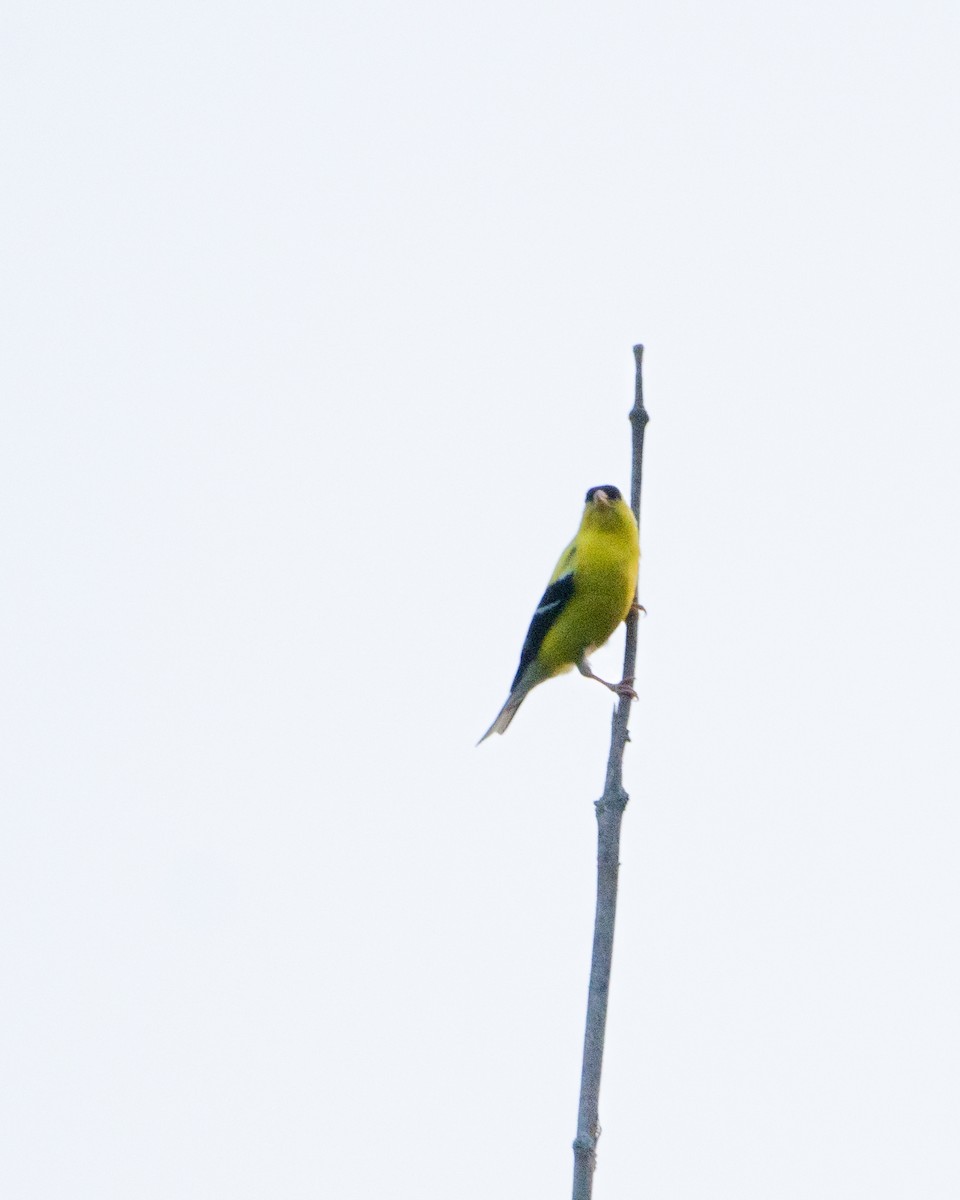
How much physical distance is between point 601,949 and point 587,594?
403 centimetres

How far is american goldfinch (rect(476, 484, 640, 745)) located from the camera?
21.3ft

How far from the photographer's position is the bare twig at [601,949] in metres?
2.50

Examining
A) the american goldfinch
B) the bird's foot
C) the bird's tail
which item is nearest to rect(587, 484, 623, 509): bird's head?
the american goldfinch

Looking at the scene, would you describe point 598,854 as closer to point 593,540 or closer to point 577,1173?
point 577,1173

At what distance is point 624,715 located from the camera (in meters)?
3.21

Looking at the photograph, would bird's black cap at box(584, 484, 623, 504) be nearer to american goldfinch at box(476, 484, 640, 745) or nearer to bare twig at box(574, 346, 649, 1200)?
american goldfinch at box(476, 484, 640, 745)

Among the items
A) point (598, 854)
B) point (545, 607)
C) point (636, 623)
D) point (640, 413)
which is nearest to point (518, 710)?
point (545, 607)

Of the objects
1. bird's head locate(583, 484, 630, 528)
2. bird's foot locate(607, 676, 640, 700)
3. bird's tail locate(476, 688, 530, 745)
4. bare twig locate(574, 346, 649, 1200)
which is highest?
bird's head locate(583, 484, 630, 528)

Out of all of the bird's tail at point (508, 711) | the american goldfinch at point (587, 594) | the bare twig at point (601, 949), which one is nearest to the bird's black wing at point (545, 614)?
the american goldfinch at point (587, 594)

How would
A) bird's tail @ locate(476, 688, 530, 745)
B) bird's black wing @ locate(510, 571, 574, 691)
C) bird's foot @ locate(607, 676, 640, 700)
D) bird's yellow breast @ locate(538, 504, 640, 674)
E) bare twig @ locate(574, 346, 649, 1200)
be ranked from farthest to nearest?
bird's tail @ locate(476, 688, 530, 745)
bird's black wing @ locate(510, 571, 574, 691)
bird's yellow breast @ locate(538, 504, 640, 674)
bird's foot @ locate(607, 676, 640, 700)
bare twig @ locate(574, 346, 649, 1200)

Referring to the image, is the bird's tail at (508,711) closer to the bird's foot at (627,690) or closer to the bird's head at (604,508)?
the bird's head at (604,508)

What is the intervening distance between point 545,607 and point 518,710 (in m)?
0.87

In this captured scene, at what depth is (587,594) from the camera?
260 inches

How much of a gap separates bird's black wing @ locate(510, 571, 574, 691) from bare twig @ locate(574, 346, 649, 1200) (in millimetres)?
3548
